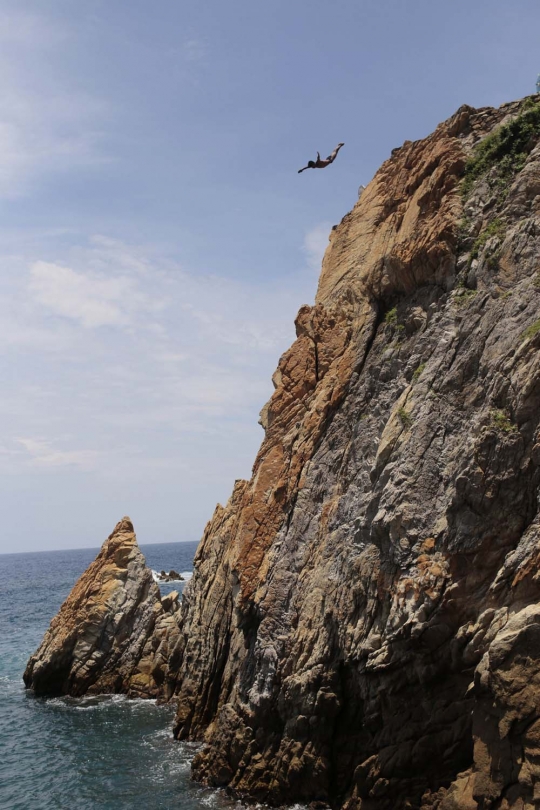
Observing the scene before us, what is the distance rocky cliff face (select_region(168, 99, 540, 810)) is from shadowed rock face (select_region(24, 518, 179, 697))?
8823 mm

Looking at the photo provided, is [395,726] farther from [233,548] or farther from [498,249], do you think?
[498,249]

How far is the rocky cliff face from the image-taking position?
16.0m

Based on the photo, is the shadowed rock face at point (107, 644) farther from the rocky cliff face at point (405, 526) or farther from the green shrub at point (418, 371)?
the green shrub at point (418, 371)

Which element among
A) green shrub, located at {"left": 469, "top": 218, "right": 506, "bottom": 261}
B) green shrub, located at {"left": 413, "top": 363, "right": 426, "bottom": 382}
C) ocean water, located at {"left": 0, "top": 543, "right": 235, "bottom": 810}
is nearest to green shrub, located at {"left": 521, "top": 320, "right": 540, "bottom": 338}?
green shrub, located at {"left": 413, "top": 363, "right": 426, "bottom": 382}

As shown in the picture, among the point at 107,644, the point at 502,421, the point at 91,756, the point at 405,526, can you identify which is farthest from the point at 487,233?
the point at 107,644

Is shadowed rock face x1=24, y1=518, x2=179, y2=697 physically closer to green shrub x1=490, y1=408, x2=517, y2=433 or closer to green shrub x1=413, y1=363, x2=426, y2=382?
green shrub x1=413, y1=363, x2=426, y2=382

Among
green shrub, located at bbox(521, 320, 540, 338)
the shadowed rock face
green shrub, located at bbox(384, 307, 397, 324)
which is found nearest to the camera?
green shrub, located at bbox(521, 320, 540, 338)

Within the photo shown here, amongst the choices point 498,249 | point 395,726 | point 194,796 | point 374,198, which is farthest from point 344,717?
point 374,198

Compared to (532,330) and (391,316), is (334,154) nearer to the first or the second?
(391,316)

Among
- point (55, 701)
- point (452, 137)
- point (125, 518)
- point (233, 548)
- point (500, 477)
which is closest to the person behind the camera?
point (500, 477)

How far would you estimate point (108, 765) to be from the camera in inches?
1000

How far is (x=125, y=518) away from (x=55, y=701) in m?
12.1

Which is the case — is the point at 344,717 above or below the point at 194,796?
above

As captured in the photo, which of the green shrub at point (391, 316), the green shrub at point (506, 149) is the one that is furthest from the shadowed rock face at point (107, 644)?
the green shrub at point (506, 149)
